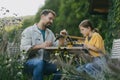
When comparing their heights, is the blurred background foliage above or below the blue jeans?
above

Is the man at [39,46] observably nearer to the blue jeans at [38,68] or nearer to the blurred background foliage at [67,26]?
the blue jeans at [38,68]

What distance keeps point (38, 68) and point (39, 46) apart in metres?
0.28

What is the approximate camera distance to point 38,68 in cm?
679

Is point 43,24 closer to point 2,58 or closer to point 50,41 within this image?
point 50,41

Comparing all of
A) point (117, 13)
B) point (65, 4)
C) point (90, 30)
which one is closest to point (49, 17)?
point (90, 30)

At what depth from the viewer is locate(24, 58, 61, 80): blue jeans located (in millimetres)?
6777

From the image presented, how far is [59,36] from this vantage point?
24.0 ft

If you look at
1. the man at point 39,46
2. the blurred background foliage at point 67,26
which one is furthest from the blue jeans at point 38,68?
the blurred background foliage at point 67,26

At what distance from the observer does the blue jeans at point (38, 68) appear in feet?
22.2

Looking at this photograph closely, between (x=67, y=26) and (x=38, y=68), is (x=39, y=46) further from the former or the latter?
(x=67, y=26)

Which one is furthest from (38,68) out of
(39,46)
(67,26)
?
(67,26)

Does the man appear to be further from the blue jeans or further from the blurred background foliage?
the blurred background foliage

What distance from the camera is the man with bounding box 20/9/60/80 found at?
6.83m

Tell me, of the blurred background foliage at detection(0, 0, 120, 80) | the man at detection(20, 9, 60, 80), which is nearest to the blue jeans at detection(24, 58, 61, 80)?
the man at detection(20, 9, 60, 80)
